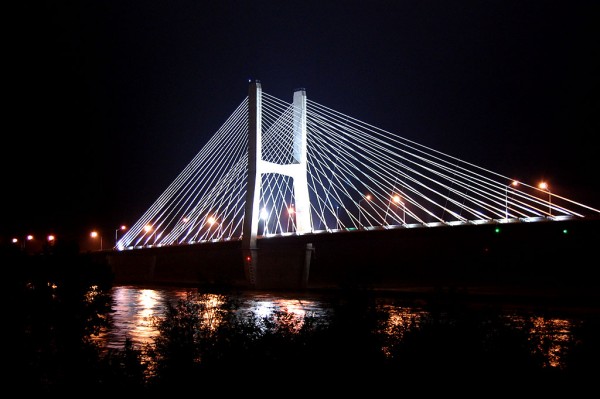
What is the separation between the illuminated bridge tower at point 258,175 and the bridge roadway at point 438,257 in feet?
2.93

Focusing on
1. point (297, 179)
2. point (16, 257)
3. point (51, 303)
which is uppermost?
point (297, 179)

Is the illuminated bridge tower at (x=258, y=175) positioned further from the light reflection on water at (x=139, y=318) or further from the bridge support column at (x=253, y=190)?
the light reflection on water at (x=139, y=318)

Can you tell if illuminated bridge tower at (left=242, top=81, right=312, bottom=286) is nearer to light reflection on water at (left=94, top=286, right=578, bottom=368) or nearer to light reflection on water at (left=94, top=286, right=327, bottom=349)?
light reflection on water at (left=94, top=286, right=578, bottom=368)

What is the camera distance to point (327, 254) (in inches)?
1639

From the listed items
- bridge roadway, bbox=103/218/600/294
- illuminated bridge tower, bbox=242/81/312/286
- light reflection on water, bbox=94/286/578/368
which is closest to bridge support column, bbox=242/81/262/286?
illuminated bridge tower, bbox=242/81/312/286

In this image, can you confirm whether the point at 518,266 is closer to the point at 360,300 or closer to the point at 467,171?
the point at 467,171

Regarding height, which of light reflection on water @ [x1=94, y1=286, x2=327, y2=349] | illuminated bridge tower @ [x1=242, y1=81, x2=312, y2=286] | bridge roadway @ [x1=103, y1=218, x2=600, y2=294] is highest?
illuminated bridge tower @ [x1=242, y1=81, x2=312, y2=286]

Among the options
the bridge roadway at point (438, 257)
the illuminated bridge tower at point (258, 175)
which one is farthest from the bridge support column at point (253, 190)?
the bridge roadway at point (438, 257)

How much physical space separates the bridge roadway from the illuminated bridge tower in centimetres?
89

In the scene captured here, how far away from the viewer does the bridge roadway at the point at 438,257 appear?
84.6 ft

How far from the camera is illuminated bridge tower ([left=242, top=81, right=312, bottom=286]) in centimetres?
2953

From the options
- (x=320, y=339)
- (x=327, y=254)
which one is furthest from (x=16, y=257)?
(x=327, y=254)

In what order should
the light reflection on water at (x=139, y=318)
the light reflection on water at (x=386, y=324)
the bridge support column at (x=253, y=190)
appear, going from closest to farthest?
the light reflection on water at (x=386, y=324) → the light reflection on water at (x=139, y=318) → the bridge support column at (x=253, y=190)

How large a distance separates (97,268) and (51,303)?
53cm
